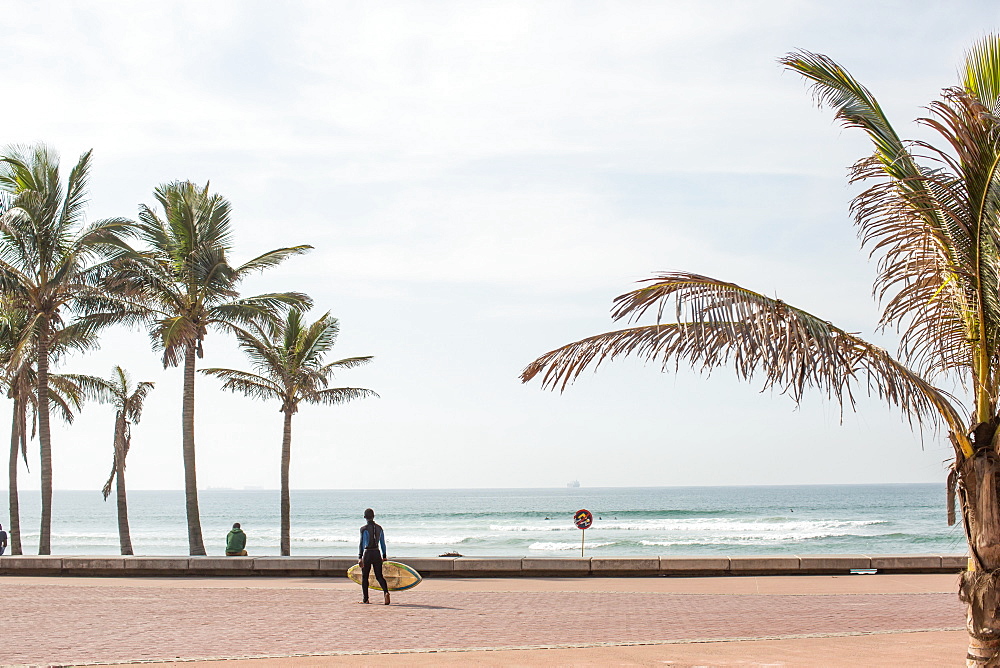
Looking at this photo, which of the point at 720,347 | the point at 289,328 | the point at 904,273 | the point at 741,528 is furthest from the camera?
the point at 741,528

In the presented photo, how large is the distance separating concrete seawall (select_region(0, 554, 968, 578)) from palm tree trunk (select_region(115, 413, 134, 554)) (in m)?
9.54

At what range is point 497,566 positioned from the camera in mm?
17469

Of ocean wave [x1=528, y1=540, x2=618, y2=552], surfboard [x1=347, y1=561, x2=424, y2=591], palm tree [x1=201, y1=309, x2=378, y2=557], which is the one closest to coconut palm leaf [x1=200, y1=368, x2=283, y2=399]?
palm tree [x1=201, y1=309, x2=378, y2=557]

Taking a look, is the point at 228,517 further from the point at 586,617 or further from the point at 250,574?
the point at 586,617

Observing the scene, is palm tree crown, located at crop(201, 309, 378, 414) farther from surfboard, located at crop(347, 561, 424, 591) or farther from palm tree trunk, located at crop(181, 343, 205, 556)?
surfboard, located at crop(347, 561, 424, 591)

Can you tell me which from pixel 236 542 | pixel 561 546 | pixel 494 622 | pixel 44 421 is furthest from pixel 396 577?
pixel 561 546

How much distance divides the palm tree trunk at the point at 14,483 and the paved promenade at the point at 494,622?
8.93m

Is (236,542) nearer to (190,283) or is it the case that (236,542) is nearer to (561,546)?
(190,283)

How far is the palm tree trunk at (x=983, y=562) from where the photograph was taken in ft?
20.4

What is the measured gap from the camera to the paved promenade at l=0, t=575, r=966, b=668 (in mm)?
8930

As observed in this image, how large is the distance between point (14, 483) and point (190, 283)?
916 centimetres

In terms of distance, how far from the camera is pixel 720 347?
7.00 meters

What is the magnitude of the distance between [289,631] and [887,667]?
637 centimetres

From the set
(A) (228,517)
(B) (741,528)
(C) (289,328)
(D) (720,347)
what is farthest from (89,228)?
(A) (228,517)
